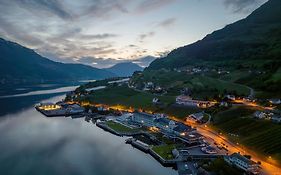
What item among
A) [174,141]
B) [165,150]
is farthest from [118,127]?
[165,150]

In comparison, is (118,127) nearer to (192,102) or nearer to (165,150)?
(165,150)

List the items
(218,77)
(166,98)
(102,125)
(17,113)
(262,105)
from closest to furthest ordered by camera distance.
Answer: (262,105) < (102,125) < (166,98) < (17,113) < (218,77)

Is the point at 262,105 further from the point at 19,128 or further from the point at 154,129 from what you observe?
the point at 19,128

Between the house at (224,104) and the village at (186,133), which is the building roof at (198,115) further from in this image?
the house at (224,104)

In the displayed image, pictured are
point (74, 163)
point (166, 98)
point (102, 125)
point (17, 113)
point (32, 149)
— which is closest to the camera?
point (74, 163)

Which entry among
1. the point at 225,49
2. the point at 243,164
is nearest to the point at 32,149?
the point at 243,164

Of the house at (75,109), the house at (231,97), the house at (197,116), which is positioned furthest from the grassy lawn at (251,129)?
the house at (75,109)

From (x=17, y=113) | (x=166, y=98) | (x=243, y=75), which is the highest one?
(x=243, y=75)
